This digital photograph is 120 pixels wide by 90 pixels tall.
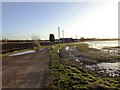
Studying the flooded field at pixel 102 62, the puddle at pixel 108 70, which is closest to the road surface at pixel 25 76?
the puddle at pixel 108 70

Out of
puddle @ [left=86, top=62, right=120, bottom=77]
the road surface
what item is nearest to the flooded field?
puddle @ [left=86, top=62, right=120, bottom=77]

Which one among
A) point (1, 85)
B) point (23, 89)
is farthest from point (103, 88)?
point (1, 85)

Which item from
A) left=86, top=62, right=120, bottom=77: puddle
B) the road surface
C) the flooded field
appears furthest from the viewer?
the flooded field

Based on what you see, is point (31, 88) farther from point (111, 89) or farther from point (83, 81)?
point (111, 89)

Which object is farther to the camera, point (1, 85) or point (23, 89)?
point (1, 85)

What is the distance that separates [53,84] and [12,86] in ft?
8.52

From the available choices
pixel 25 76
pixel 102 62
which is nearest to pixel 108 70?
pixel 102 62

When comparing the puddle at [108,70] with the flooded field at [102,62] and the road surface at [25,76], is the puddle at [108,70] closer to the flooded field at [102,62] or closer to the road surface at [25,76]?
the flooded field at [102,62]

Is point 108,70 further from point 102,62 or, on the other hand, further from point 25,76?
point 25,76

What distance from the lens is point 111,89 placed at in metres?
10.1

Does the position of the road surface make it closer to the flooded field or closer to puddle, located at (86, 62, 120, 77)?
puddle, located at (86, 62, 120, 77)

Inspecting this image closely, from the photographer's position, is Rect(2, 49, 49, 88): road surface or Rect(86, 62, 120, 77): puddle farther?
Rect(86, 62, 120, 77): puddle

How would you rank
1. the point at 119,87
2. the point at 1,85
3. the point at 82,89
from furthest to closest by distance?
the point at 1,85, the point at 119,87, the point at 82,89

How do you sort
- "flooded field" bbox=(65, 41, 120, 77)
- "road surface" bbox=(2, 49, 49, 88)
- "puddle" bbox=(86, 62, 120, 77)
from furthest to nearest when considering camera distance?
"flooded field" bbox=(65, 41, 120, 77)
"puddle" bbox=(86, 62, 120, 77)
"road surface" bbox=(2, 49, 49, 88)
